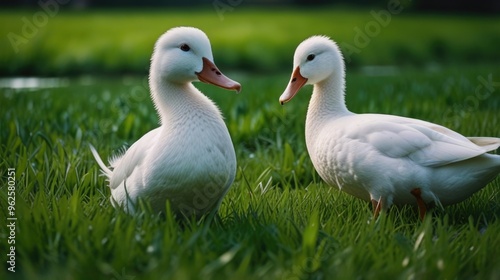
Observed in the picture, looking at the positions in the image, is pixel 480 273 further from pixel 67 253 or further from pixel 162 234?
pixel 67 253

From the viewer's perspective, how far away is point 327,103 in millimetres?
3631

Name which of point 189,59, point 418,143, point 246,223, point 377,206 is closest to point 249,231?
point 246,223

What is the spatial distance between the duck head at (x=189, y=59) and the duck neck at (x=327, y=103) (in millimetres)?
791

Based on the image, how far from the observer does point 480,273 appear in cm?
231

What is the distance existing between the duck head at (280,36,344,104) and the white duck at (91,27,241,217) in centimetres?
77

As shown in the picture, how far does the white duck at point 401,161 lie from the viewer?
10.0 ft

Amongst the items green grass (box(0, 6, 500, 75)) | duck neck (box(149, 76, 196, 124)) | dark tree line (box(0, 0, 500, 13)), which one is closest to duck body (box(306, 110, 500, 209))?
duck neck (box(149, 76, 196, 124))

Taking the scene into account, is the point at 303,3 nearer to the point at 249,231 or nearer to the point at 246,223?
the point at 246,223

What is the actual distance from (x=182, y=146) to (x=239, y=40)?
1385 cm

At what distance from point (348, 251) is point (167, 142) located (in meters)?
1.01

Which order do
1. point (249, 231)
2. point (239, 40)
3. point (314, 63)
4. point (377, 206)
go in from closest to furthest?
point (249, 231) < point (377, 206) < point (314, 63) < point (239, 40)

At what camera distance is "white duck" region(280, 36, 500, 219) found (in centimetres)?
305

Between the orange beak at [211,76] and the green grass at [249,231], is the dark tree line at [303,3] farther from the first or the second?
the orange beak at [211,76]

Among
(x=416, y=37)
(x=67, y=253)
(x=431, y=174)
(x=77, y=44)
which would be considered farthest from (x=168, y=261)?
(x=416, y=37)
